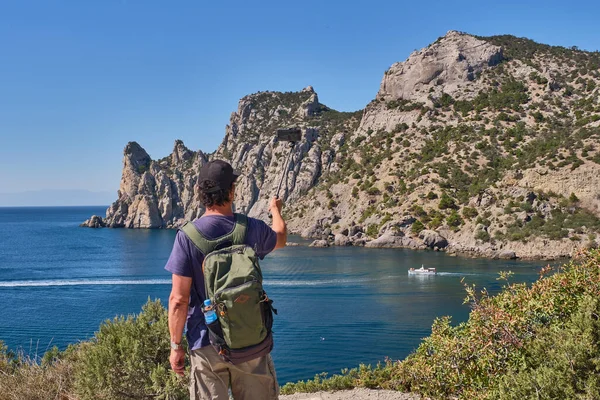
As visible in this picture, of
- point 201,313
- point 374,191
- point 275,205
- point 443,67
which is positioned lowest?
point 201,313

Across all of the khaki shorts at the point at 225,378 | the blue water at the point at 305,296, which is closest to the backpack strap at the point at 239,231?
the khaki shorts at the point at 225,378

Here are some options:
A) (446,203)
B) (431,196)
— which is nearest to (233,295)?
(446,203)

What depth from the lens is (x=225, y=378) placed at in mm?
3221

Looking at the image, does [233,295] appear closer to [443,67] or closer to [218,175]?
[218,175]

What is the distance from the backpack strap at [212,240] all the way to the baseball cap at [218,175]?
0.83 ft

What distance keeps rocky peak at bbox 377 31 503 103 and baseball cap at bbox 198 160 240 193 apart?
253 ft

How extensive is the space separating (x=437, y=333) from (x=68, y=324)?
25.2 meters

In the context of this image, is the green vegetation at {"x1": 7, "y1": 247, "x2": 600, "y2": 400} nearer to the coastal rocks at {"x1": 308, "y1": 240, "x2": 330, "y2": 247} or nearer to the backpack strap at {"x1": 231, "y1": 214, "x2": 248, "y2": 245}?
the backpack strap at {"x1": 231, "y1": 214, "x2": 248, "y2": 245}

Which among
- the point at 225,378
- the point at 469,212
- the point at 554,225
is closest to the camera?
the point at 225,378

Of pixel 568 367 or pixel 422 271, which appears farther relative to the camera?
pixel 422 271

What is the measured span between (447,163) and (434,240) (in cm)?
1453

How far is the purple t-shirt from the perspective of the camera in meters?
3.09

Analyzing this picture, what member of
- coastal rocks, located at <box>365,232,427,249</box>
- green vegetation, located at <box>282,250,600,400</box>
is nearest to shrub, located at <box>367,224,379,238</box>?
coastal rocks, located at <box>365,232,427,249</box>

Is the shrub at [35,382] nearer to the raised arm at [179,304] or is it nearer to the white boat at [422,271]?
the raised arm at [179,304]
